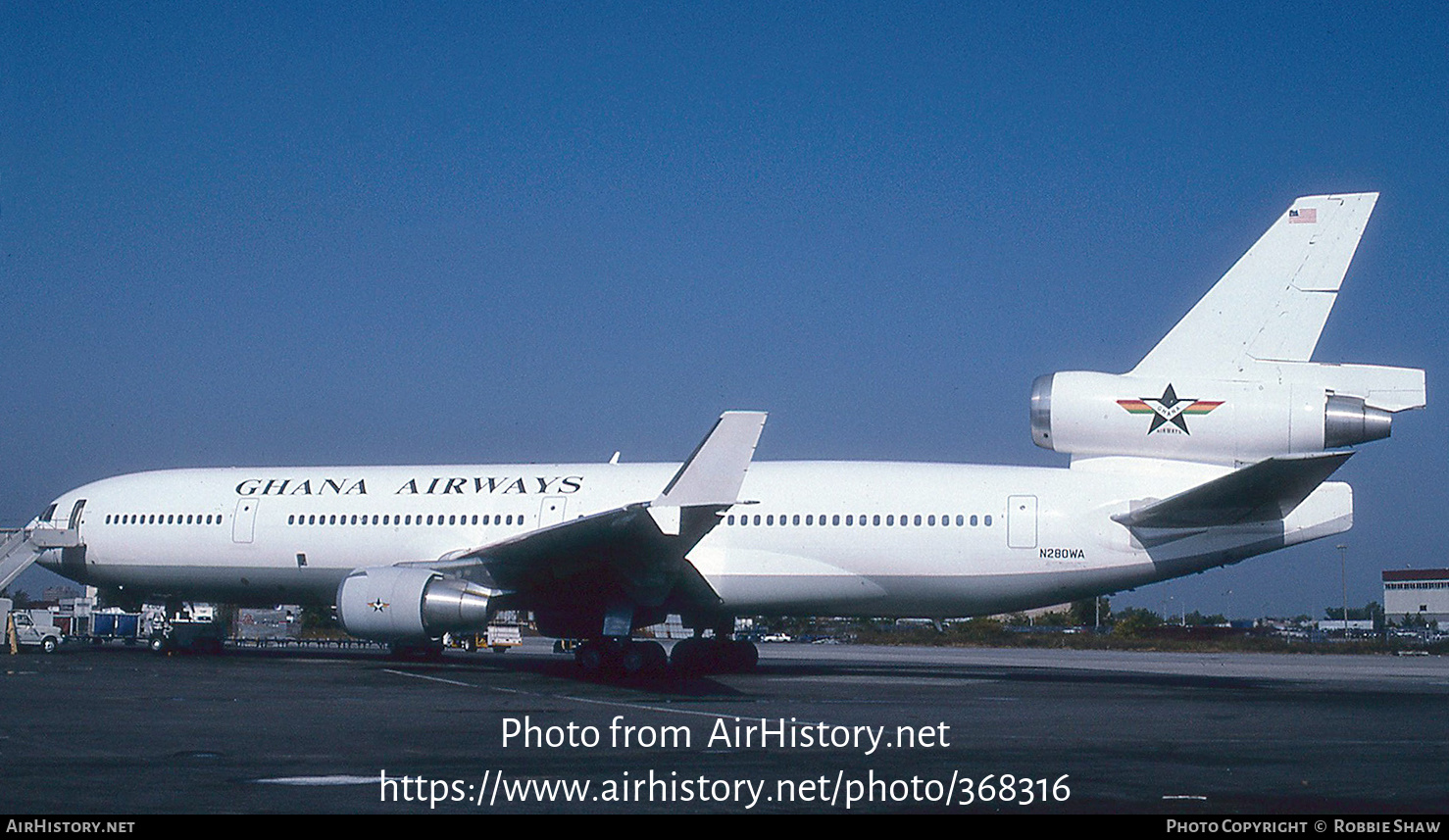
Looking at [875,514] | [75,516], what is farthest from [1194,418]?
[75,516]

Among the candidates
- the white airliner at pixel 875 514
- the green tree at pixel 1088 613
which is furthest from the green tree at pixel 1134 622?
the white airliner at pixel 875 514

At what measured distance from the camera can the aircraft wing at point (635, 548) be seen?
19438mm

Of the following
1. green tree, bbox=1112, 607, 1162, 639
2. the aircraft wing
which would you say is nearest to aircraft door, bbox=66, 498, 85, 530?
the aircraft wing

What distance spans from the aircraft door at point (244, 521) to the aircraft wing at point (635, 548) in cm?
632

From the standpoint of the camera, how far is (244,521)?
26484mm

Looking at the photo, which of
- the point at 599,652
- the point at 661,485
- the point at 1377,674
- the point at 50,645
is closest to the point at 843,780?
the point at 599,652

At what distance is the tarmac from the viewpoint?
8406 mm

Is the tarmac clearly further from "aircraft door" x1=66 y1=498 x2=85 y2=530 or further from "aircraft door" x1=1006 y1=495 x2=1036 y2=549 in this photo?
"aircraft door" x1=66 y1=498 x2=85 y2=530

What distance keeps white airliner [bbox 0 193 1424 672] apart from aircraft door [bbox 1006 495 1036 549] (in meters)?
0.03

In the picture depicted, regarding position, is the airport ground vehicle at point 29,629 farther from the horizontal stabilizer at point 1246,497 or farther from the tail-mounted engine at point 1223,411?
the horizontal stabilizer at point 1246,497

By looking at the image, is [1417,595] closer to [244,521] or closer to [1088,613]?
[1088,613]

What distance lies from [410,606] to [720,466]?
5.70 meters

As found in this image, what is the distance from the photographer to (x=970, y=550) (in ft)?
71.7

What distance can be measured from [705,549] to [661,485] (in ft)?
5.88
